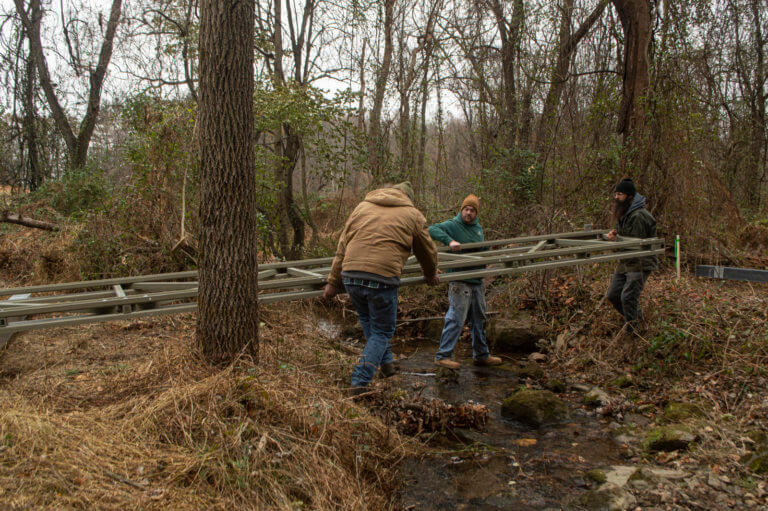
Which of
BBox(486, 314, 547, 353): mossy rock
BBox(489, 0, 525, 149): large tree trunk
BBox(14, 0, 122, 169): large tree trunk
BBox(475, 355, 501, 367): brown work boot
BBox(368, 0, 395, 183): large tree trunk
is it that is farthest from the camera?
BBox(14, 0, 122, 169): large tree trunk

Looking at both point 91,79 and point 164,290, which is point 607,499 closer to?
point 164,290

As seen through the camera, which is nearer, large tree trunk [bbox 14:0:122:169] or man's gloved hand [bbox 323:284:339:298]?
man's gloved hand [bbox 323:284:339:298]

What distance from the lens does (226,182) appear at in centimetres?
365

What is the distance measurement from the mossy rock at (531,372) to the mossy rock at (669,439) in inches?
77.3

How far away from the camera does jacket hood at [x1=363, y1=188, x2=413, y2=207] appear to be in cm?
459

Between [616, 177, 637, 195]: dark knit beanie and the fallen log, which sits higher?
[616, 177, 637, 195]: dark knit beanie

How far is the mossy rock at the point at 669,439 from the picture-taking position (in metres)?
4.24

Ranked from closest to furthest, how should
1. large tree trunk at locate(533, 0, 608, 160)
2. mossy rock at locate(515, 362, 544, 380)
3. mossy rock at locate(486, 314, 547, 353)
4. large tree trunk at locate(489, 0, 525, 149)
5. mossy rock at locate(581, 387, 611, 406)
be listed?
mossy rock at locate(581, 387, 611, 406) < mossy rock at locate(515, 362, 544, 380) < mossy rock at locate(486, 314, 547, 353) < large tree trunk at locate(533, 0, 608, 160) < large tree trunk at locate(489, 0, 525, 149)

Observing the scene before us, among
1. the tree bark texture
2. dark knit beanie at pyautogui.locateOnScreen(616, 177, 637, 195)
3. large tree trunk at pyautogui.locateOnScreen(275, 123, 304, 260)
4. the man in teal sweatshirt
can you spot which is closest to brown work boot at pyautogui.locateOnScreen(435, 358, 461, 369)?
the man in teal sweatshirt

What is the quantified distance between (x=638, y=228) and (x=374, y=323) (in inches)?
143

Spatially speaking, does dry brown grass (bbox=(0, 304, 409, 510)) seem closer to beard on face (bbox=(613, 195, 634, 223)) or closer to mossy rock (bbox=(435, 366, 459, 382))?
mossy rock (bbox=(435, 366, 459, 382))

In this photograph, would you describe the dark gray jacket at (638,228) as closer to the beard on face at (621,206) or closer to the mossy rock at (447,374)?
the beard on face at (621,206)

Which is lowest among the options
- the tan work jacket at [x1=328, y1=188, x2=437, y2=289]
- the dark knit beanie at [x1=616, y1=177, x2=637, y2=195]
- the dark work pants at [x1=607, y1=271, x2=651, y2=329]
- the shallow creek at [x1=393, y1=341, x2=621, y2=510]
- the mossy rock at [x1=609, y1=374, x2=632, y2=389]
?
the shallow creek at [x1=393, y1=341, x2=621, y2=510]

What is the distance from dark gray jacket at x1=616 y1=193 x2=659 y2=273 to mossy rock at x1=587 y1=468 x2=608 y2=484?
9.39 feet
